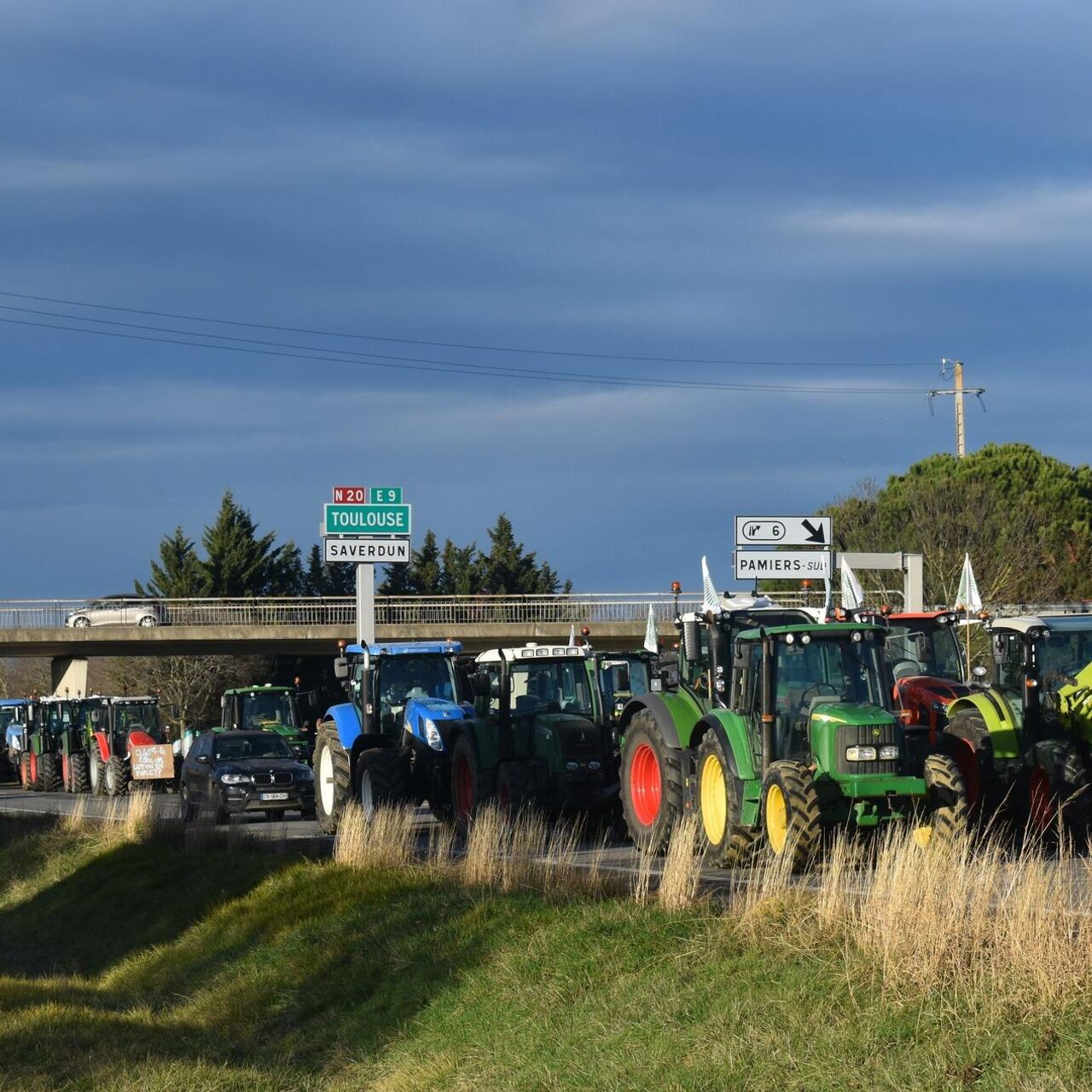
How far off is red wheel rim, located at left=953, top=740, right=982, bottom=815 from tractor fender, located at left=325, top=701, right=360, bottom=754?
363 inches

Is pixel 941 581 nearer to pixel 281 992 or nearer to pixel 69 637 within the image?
pixel 69 637

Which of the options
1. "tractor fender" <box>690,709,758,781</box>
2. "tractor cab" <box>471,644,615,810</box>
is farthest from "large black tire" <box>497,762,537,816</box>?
"tractor fender" <box>690,709,758,781</box>

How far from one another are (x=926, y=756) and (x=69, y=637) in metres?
47.6

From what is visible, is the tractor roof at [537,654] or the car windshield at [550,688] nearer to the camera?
the car windshield at [550,688]

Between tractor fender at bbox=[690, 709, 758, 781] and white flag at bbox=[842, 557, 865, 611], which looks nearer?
tractor fender at bbox=[690, 709, 758, 781]

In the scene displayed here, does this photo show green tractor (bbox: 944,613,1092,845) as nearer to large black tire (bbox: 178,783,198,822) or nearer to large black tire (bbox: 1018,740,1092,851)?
large black tire (bbox: 1018,740,1092,851)

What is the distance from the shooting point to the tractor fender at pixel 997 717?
55.6 feet

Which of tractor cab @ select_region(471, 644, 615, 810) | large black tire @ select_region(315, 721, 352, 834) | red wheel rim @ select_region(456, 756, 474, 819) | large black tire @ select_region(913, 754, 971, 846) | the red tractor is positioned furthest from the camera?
large black tire @ select_region(315, 721, 352, 834)

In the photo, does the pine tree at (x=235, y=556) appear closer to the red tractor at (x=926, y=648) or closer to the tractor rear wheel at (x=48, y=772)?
the tractor rear wheel at (x=48, y=772)

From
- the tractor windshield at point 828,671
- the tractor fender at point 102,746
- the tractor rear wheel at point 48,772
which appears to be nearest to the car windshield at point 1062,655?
the tractor windshield at point 828,671

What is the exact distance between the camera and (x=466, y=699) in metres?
23.8

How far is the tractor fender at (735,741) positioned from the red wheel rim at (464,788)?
5.10 m

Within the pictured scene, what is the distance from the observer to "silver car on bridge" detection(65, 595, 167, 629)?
2402 inches

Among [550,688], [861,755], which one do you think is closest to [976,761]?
[861,755]
